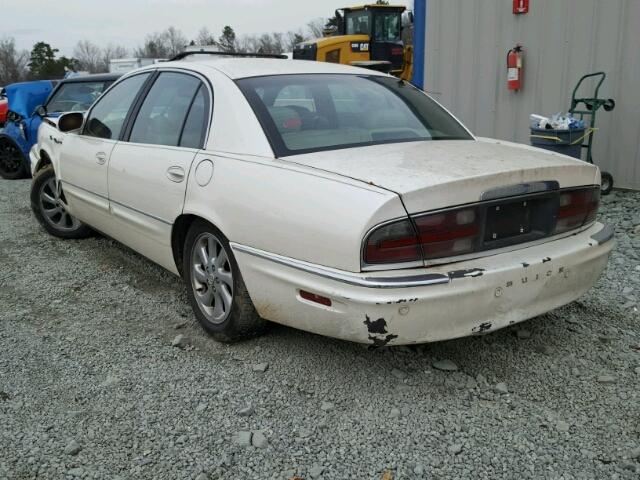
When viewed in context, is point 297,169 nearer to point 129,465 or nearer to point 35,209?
point 129,465

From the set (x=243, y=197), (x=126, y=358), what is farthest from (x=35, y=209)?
(x=243, y=197)

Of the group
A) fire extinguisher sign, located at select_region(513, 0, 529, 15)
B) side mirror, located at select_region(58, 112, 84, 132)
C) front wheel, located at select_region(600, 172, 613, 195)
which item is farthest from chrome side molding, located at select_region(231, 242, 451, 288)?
fire extinguisher sign, located at select_region(513, 0, 529, 15)

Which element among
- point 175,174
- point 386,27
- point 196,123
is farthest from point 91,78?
point 386,27

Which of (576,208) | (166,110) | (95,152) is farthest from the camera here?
(95,152)

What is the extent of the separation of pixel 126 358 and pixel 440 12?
672 centimetres

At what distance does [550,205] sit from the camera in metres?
2.90

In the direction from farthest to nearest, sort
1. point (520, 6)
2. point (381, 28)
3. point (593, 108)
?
point (381, 28), point (520, 6), point (593, 108)

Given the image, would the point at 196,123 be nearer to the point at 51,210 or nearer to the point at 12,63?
the point at 51,210

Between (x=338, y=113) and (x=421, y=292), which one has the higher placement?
(x=338, y=113)

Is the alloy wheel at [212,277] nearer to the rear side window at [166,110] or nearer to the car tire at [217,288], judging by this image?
the car tire at [217,288]

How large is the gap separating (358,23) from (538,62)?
441 inches

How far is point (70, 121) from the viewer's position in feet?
16.5

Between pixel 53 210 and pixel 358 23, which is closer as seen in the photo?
pixel 53 210

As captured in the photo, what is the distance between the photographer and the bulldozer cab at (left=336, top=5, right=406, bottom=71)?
17.2m
